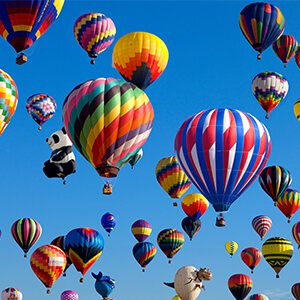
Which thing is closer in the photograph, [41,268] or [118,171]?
[118,171]

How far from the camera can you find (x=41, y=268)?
39375mm

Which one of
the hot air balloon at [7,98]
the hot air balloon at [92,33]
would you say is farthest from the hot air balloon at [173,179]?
the hot air balloon at [7,98]

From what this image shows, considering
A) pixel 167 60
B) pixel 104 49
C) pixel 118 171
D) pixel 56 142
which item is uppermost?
pixel 104 49

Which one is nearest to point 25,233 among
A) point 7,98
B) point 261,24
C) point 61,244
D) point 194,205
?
point 61,244

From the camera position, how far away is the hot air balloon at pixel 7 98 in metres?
31.8

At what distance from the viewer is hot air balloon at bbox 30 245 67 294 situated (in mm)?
39312

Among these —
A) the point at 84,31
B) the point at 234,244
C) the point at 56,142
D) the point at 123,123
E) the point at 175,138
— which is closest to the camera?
the point at 123,123

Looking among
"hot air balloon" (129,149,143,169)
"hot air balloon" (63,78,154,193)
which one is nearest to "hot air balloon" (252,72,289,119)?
"hot air balloon" (129,149,143,169)

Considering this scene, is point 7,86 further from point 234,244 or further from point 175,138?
point 234,244

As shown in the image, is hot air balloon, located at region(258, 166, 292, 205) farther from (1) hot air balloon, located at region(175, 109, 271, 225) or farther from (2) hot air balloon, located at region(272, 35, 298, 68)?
(1) hot air balloon, located at region(175, 109, 271, 225)

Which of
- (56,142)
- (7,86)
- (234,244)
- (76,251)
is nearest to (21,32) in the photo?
→ (7,86)

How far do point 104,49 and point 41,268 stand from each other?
10.9 m

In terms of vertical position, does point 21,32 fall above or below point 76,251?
above

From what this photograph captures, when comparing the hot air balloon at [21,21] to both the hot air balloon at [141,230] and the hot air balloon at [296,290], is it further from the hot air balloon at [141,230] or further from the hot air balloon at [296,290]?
the hot air balloon at [296,290]
